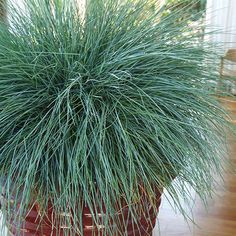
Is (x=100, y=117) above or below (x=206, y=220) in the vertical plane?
above

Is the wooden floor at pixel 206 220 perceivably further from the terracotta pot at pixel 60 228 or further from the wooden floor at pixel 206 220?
the terracotta pot at pixel 60 228

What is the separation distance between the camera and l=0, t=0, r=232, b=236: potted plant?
2.49 ft

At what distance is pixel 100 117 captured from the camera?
2.63 ft

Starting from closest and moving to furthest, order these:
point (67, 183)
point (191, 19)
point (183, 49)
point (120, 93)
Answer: point (67, 183) < point (120, 93) < point (183, 49) < point (191, 19)

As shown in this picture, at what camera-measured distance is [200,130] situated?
874 millimetres

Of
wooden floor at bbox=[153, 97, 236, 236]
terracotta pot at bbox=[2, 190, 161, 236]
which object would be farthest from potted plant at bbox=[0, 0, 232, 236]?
wooden floor at bbox=[153, 97, 236, 236]

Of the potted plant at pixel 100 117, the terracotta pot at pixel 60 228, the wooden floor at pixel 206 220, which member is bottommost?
the wooden floor at pixel 206 220

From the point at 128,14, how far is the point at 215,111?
33 centimetres

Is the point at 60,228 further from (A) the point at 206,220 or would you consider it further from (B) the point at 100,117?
(A) the point at 206,220

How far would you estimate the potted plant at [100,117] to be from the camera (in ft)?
2.49

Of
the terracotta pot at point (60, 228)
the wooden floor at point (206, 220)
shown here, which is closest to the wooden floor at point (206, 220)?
the wooden floor at point (206, 220)

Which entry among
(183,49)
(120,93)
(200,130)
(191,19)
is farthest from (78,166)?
(191,19)

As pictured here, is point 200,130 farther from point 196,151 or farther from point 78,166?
point 78,166

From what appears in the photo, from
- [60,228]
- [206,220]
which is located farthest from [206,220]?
[60,228]
